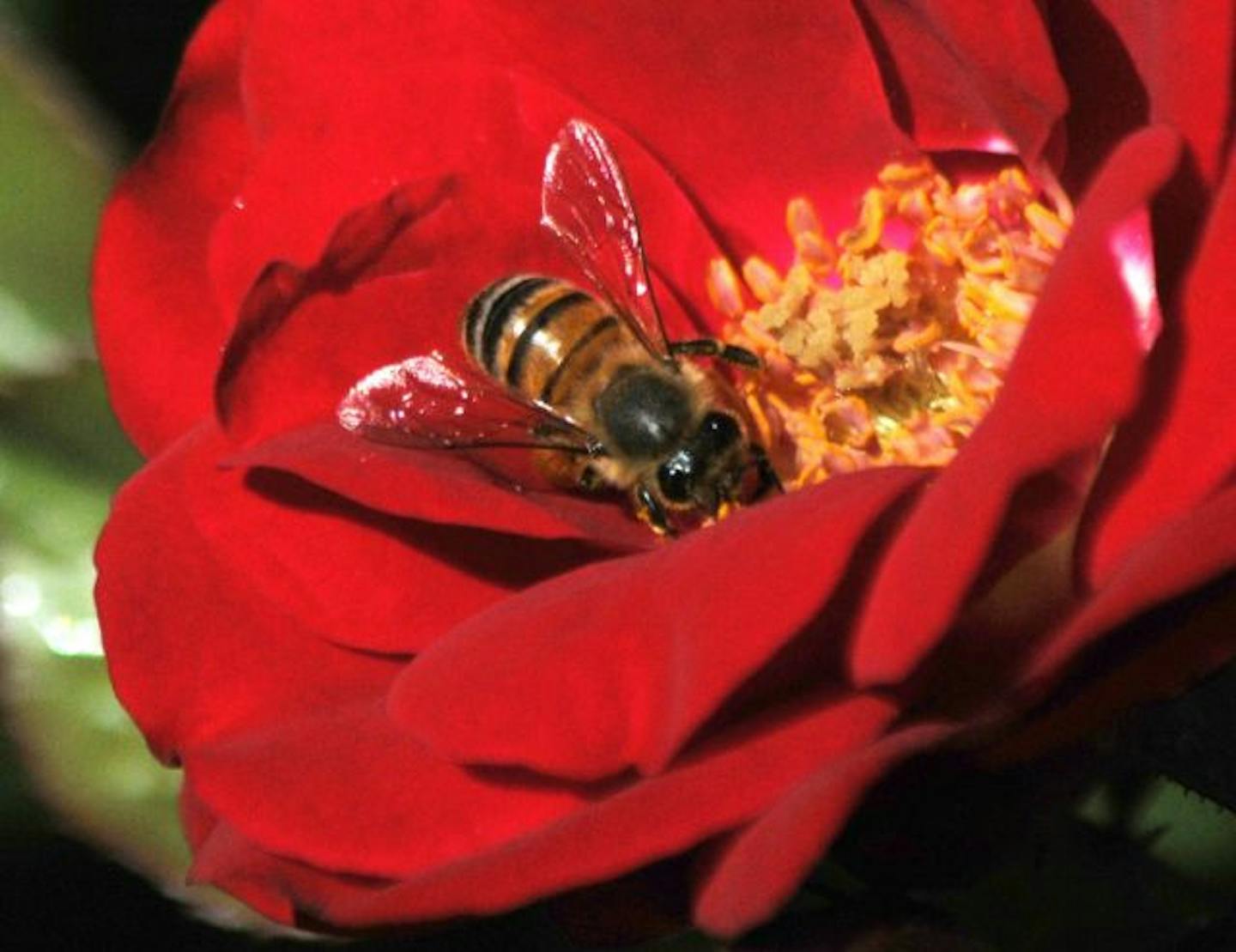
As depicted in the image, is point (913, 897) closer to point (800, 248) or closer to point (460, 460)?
point (460, 460)

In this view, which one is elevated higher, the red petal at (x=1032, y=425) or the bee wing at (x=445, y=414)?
the red petal at (x=1032, y=425)

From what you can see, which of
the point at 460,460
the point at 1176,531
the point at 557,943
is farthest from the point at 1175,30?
the point at 557,943

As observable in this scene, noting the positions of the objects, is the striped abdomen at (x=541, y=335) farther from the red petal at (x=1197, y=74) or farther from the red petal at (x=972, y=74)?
the red petal at (x=1197, y=74)

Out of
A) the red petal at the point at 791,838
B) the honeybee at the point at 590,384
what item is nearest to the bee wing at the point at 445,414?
the honeybee at the point at 590,384

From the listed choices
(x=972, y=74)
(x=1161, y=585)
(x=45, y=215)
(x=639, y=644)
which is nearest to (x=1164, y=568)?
(x=1161, y=585)

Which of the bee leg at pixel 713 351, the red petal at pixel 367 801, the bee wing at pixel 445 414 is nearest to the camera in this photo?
the red petal at pixel 367 801

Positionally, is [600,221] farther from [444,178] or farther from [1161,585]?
[1161,585]
